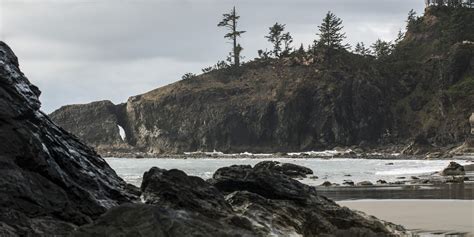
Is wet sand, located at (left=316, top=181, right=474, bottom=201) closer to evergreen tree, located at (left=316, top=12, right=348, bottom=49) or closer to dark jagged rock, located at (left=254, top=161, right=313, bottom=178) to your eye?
dark jagged rock, located at (left=254, top=161, right=313, bottom=178)

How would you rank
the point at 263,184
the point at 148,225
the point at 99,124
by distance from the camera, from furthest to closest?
1. the point at 99,124
2. the point at 263,184
3. the point at 148,225

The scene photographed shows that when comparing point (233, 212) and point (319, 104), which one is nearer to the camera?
point (233, 212)

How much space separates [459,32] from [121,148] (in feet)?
207

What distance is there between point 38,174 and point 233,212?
10.0 feet

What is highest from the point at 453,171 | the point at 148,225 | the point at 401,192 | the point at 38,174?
the point at 38,174

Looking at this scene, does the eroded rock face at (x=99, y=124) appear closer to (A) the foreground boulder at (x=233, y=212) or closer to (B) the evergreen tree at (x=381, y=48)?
(B) the evergreen tree at (x=381, y=48)

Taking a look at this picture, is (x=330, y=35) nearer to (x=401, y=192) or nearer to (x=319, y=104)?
(x=319, y=104)

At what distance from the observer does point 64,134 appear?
10.9 m

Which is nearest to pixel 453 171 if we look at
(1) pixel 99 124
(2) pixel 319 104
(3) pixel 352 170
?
(3) pixel 352 170

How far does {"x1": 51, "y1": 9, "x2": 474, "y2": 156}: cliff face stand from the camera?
86.9m

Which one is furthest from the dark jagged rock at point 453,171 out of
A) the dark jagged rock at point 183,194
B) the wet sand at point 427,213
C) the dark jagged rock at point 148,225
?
the dark jagged rock at point 148,225

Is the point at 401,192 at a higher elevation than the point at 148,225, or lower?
lower

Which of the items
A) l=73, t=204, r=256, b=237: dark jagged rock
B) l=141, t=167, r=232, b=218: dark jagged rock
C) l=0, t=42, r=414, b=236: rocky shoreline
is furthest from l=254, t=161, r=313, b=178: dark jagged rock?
l=73, t=204, r=256, b=237: dark jagged rock

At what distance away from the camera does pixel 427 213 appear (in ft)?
45.3
